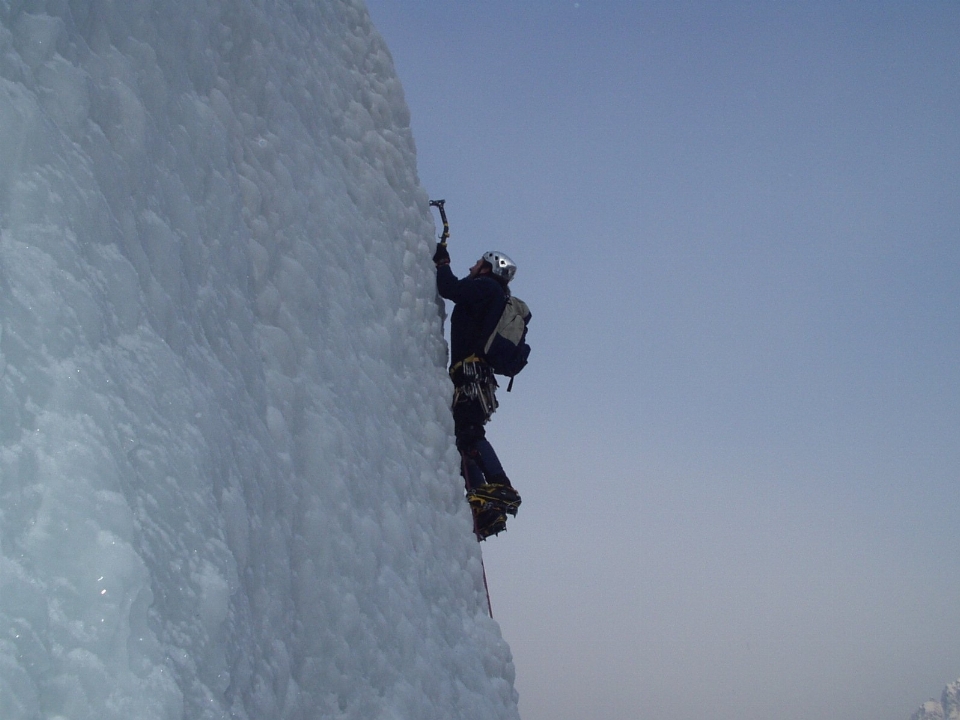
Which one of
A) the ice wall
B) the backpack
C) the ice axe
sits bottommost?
the ice wall

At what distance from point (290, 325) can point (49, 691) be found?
180cm

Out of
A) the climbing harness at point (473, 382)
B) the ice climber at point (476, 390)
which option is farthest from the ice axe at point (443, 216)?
the climbing harness at point (473, 382)

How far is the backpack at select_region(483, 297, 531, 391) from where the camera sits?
205 inches

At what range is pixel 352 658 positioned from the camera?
298cm

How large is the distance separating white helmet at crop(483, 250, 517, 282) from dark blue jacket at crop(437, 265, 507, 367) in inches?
6.4

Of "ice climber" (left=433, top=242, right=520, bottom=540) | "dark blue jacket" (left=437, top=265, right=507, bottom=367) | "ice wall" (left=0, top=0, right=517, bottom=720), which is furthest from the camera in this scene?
"dark blue jacket" (left=437, top=265, right=507, bottom=367)

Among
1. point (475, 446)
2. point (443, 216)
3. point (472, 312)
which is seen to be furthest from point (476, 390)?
point (443, 216)

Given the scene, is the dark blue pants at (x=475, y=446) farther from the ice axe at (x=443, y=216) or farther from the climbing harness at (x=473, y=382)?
the ice axe at (x=443, y=216)

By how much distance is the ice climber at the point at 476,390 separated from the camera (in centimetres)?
507

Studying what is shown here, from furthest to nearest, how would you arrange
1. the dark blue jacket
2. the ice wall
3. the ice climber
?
1. the dark blue jacket
2. the ice climber
3. the ice wall

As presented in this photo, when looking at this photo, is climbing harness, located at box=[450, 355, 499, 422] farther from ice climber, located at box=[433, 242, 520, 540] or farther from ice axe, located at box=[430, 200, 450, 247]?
ice axe, located at box=[430, 200, 450, 247]

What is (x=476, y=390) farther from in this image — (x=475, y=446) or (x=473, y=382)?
(x=475, y=446)

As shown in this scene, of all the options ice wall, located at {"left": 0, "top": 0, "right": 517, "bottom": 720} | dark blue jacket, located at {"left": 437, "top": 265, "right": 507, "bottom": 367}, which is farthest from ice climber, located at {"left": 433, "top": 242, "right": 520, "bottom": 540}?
ice wall, located at {"left": 0, "top": 0, "right": 517, "bottom": 720}

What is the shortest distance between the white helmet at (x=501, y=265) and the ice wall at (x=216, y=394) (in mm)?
949
